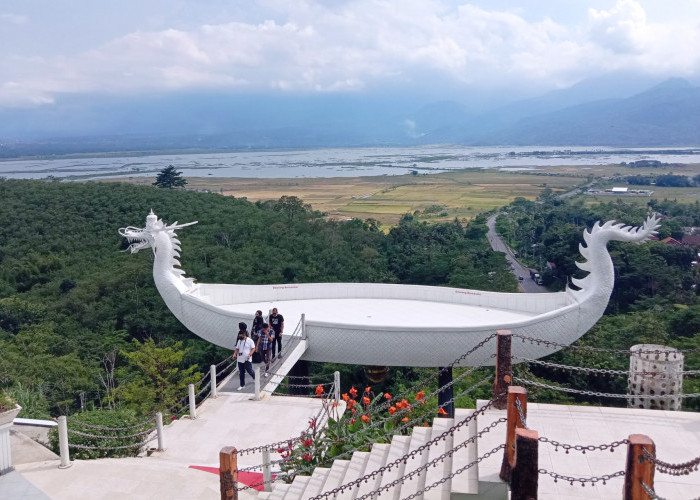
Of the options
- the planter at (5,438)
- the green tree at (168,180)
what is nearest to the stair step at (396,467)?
the planter at (5,438)

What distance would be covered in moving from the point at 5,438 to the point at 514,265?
3369 cm

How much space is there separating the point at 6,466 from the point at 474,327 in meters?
7.16

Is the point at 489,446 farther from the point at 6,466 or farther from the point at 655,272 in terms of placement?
the point at 655,272

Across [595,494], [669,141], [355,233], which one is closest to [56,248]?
[355,233]

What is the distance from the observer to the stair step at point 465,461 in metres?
5.18

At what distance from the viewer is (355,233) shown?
30047 millimetres

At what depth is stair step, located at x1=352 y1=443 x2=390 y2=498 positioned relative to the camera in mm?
5945

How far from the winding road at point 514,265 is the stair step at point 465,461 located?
25010 mm

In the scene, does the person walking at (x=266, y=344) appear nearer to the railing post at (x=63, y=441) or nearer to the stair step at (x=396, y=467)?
the railing post at (x=63, y=441)

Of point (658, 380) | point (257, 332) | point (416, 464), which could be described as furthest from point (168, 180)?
point (416, 464)

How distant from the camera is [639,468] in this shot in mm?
4148

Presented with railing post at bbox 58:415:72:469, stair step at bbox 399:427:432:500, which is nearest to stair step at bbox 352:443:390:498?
stair step at bbox 399:427:432:500

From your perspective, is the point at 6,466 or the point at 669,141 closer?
the point at 6,466

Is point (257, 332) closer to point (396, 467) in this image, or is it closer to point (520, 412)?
point (396, 467)
